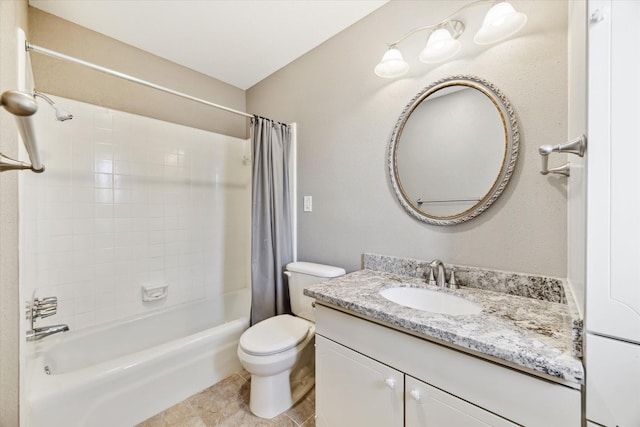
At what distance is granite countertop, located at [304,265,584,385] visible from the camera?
0.63m

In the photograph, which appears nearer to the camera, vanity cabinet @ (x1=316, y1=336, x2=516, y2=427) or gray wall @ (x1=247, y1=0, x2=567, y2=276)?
vanity cabinet @ (x1=316, y1=336, x2=516, y2=427)

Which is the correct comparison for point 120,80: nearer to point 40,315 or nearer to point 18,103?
point 40,315

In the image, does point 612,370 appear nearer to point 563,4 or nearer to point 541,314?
point 541,314

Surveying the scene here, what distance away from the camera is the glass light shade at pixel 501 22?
99 centimetres

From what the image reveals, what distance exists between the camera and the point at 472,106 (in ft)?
3.94

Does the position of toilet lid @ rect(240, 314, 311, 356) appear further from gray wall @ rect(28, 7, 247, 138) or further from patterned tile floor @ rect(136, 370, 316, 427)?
gray wall @ rect(28, 7, 247, 138)

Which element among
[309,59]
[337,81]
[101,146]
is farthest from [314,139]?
[101,146]

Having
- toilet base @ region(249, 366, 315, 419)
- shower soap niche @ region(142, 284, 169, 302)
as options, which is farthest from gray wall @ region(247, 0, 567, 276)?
shower soap niche @ region(142, 284, 169, 302)

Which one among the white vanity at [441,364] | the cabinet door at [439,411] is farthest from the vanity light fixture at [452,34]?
the cabinet door at [439,411]

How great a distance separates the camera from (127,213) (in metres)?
1.88

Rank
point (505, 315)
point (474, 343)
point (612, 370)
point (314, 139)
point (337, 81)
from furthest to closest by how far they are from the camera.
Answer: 1. point (314, 139)
2. point (337, 81)
3. point (505, 315)
4. point (474, 343)
5. point (612, 370)

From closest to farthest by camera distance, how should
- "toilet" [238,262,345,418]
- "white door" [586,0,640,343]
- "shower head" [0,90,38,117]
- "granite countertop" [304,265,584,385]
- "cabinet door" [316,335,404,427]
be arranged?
"shower head" [0,90,38,117], "white door" [586,0,640,343], "granite countertop" [304,265,584,385], "cabinet door" [316,335,404,427], "toilet" [238,262,345,418]

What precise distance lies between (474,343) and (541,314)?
1.23 feet

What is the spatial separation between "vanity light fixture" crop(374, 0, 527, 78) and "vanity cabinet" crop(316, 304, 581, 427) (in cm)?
125
